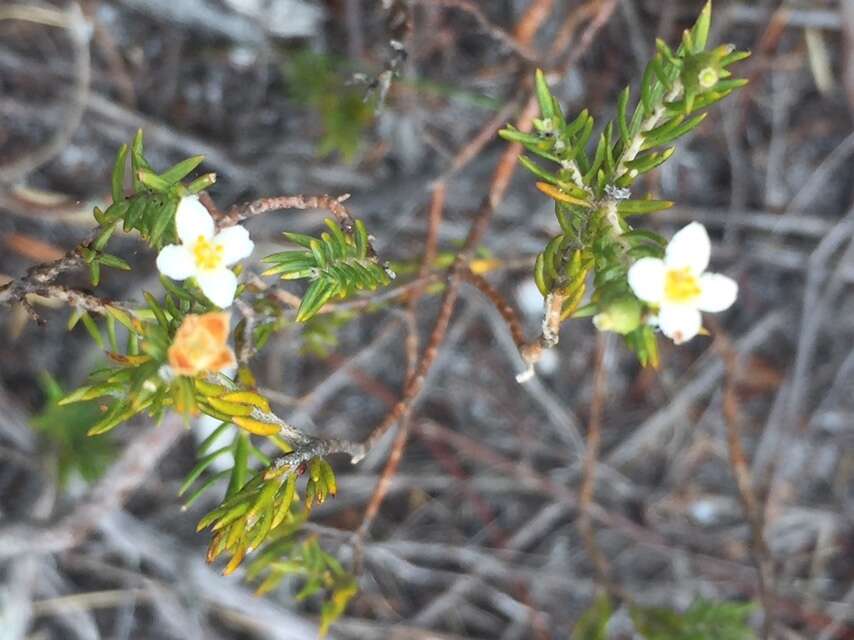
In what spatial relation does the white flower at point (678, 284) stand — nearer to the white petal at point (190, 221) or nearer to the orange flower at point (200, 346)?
the orange flower at point (200, 346)

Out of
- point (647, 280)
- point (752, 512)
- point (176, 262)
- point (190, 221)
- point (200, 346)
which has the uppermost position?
point (752, 512)

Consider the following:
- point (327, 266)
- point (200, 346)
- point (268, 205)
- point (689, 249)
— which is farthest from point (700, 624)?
point (200, 346)

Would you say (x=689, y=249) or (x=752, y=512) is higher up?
(x=752, y=512)

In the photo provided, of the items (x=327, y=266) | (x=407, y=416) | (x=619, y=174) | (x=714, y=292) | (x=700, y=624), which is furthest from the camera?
(x=700, y=624)

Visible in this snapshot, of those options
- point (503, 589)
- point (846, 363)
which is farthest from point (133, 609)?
point (846, 363)

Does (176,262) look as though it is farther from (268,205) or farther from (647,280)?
(647,280)

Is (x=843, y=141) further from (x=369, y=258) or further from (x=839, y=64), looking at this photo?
(x=369, y=258)

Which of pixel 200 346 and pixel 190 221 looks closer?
pixel 200 346
